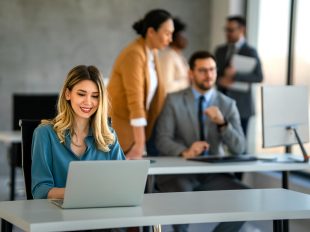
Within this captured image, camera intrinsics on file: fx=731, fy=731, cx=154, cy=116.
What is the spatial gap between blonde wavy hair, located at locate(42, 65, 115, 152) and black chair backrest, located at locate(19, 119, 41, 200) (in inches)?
6.7

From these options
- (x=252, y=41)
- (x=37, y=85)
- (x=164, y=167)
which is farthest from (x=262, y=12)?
(x=164, y=167)

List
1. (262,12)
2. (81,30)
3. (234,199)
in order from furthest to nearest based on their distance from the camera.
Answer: (81,30)
(262,12)
(234,199)

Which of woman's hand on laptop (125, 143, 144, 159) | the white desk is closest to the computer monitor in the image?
woman's hand on laptop (125, 143, 144, 159)

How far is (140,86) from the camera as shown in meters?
4.73

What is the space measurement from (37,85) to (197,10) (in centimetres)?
199

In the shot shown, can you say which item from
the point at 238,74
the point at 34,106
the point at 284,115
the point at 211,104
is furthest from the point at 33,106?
the point at 284,115

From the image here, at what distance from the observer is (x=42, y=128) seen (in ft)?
10.5

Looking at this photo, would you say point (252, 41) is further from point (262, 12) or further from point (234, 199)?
point (234, 199)

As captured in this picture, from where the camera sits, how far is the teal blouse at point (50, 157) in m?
3.11

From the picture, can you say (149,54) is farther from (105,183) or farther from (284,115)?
(105,183)

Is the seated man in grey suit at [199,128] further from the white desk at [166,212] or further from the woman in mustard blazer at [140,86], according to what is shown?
the white desk at [166,212]

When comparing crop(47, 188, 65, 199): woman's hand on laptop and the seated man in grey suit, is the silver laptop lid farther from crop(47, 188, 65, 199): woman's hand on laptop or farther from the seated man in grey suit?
the seated man in grey suit

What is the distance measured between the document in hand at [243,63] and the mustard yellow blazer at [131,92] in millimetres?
1852

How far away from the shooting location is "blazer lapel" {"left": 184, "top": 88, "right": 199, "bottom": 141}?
4.83 meters
